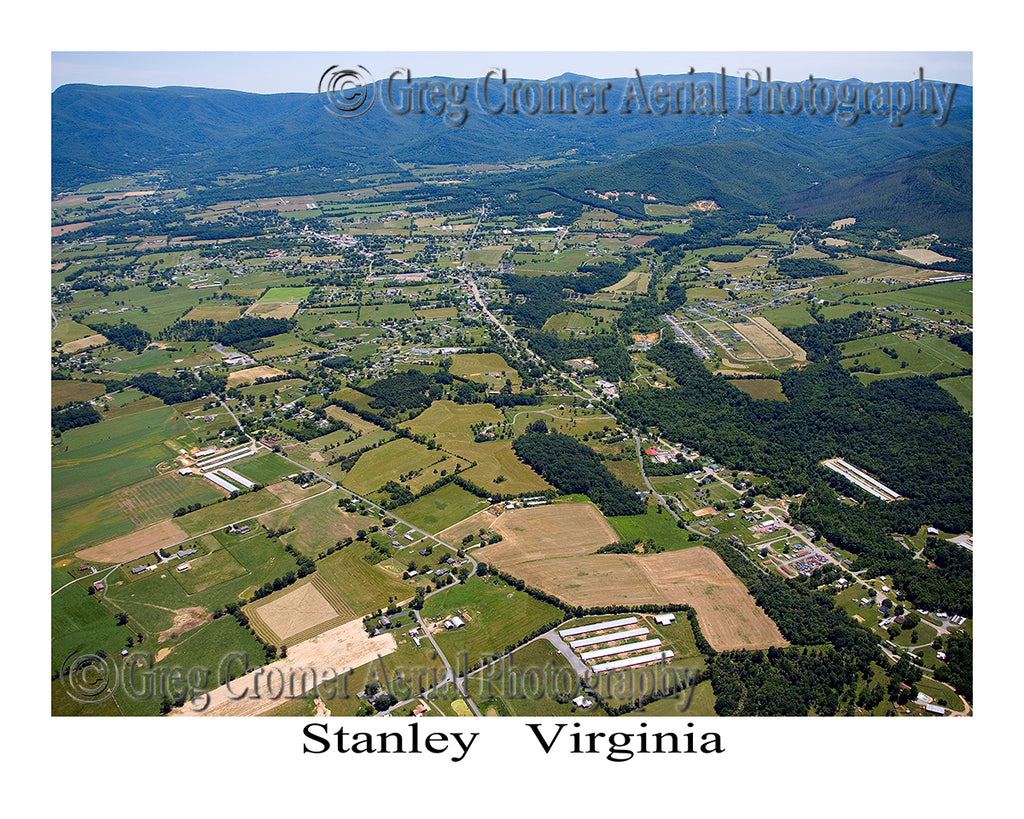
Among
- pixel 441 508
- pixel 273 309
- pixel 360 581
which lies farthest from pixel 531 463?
pixel 273 309

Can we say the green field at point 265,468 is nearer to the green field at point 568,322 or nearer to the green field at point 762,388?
the green field at point 568,322

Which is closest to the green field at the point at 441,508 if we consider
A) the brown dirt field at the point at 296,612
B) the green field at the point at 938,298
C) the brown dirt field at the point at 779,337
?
the brown dirt field at the point at 296,612

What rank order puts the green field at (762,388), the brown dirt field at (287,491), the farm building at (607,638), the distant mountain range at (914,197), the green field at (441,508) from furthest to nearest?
the distant mountain range at (914,197)
the green field at (762,388)
the brown dirt field at (287,491)
the green field at (441,508)
the farm building at (607,638)

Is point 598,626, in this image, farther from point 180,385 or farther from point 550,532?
point 180,385

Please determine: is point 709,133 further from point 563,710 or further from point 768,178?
point 563,710

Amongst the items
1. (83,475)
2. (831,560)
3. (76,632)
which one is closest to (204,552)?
(76,632)

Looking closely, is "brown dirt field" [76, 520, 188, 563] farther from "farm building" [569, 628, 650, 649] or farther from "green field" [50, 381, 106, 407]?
Result: "green field" [50, 381, 106, 407]
